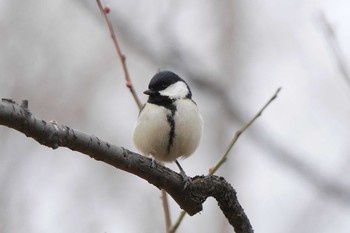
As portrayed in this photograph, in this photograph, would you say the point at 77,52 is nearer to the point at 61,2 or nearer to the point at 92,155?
the point at 61,2

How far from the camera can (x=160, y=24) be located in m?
6.38

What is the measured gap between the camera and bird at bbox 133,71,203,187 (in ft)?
12.3

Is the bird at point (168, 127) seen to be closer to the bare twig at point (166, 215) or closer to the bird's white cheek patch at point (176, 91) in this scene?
the bird's white cheek patch at point (176, 91)

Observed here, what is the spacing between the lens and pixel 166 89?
4172mm

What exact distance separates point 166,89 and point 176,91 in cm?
8

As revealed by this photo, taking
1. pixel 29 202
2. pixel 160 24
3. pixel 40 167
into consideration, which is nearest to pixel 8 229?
pixel 29 202

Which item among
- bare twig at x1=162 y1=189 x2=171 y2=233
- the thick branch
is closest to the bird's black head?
bare twig at x1=162 y1=189 x2=171 y2=233

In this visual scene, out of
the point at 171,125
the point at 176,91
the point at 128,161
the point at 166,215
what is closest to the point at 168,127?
the point at 171,125

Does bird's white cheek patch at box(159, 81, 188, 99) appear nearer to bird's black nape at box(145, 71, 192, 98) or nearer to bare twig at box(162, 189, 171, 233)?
bird's black nape at box(145, 71, 192, 98)

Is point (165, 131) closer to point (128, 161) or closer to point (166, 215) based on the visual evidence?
point (166, 215)

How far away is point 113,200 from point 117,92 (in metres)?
1.88

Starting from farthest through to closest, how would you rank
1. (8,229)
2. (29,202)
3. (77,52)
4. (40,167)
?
(77,52)
(40,167)
(29,202)
(8,229)

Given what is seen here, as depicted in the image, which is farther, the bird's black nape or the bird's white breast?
the bird's black nape

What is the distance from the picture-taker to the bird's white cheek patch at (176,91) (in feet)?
13.4
